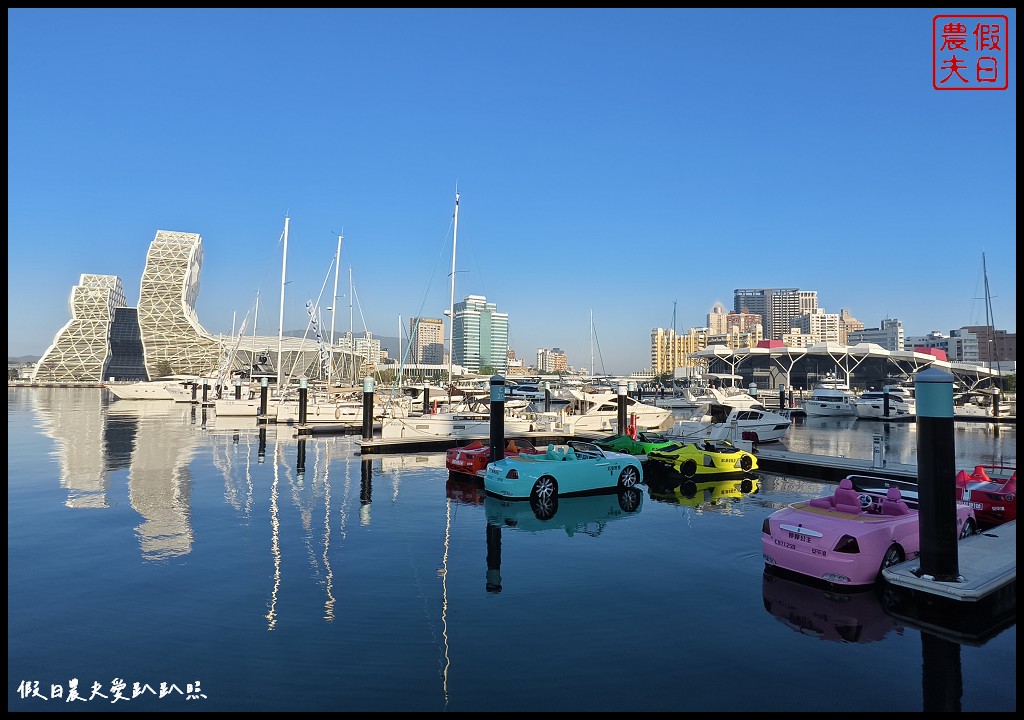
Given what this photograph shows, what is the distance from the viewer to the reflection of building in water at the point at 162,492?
11617 mm

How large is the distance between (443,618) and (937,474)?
6.60m


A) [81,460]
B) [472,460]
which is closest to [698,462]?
[472,460]

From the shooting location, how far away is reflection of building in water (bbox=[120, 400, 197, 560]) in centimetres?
1162

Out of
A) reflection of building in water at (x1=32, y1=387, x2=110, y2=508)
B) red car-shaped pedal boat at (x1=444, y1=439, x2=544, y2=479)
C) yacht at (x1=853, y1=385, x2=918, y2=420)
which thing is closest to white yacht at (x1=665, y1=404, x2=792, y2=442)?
red car-shaped pedal boat at (x1=444, y1=439, x2=544, y2=479)

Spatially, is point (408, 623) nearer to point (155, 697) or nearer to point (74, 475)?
point (155, 697)

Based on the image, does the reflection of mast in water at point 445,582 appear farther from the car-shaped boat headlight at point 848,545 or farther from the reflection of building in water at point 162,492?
the car-shaped boat headlight at point 848,545

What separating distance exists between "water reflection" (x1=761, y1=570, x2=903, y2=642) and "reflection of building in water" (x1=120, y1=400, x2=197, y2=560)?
9684 mm

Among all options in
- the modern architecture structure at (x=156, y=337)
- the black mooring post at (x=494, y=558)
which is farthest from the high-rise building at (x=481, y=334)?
the black mooring post at (x=494, y=558)

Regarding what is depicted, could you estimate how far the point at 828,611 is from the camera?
8344 millimetres

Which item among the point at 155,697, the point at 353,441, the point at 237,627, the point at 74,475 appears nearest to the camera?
the point at 155,697

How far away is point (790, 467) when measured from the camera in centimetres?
2241

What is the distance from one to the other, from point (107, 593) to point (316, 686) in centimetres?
464

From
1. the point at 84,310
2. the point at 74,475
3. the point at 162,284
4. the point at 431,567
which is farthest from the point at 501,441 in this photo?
the point at 84,310

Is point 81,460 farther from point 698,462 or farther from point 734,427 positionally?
point 734,427
